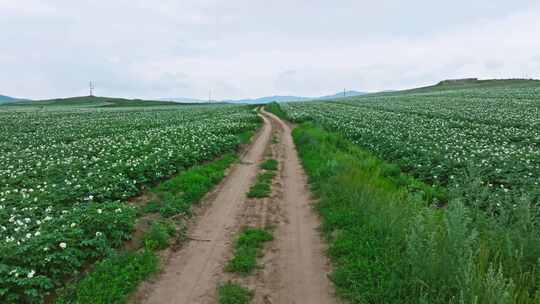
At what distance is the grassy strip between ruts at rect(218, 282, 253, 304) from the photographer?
4.94m

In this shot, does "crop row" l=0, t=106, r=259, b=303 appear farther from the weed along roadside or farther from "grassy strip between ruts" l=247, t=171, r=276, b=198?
the weed along roadside

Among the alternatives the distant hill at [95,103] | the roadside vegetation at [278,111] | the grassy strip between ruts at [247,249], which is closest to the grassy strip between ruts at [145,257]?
the grassy strip between ruts at [247,249]

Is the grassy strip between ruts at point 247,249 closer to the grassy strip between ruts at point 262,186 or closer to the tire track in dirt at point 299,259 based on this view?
the tire track in dirt at point 299,259

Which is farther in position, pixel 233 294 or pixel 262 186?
Result: pixel 262 186

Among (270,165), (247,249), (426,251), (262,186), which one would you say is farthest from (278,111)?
(426,251)

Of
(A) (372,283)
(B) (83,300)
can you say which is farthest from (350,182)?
(B) (83,300)

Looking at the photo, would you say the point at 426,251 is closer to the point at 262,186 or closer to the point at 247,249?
the point at 247,249

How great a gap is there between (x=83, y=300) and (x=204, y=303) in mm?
1805

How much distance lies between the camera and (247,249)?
21.5ft

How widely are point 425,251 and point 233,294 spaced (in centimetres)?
297

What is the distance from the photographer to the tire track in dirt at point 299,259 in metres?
5.14

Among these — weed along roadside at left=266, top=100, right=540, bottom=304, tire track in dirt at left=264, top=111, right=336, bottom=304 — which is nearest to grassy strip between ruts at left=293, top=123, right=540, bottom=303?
weed along roadside at left=266, top=100, right=540, bottom=304

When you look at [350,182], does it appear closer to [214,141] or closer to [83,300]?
[83,300]

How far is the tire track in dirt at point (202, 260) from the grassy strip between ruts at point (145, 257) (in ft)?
1.09
